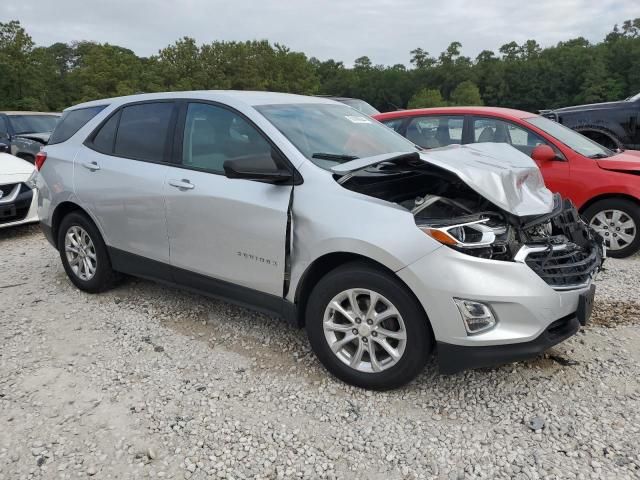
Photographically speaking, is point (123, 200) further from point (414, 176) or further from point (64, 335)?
point (414, 176)

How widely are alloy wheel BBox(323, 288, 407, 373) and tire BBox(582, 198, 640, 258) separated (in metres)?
3.65

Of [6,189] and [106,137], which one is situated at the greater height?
[106,137]

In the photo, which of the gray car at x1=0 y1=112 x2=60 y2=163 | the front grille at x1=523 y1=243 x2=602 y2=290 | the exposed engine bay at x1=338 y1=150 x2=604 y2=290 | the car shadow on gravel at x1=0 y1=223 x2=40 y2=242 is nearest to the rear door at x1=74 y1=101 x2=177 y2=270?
the exposed engine bay at x1=338 y1=150 x2=604 y2=290

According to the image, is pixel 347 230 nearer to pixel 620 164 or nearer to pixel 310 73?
pixel 620 164

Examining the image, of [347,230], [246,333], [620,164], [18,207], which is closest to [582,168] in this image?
[620,164]

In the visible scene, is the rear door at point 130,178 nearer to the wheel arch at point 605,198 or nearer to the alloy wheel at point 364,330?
the alloy wheel at point 364,330

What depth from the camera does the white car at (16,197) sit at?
21.0 ft

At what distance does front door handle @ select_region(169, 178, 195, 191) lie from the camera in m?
3.40

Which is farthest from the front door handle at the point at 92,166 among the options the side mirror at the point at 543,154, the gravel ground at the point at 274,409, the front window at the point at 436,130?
the side mirror at the point at 543,154

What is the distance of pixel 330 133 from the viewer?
345 centimetres

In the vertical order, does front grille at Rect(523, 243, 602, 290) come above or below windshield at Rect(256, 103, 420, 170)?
below

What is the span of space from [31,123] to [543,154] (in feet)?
36.7

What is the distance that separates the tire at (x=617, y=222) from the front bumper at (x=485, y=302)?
3.26m

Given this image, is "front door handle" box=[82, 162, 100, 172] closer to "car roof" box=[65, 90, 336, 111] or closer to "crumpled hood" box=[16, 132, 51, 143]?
"car roof" box=[65, 90, 336, 111]
